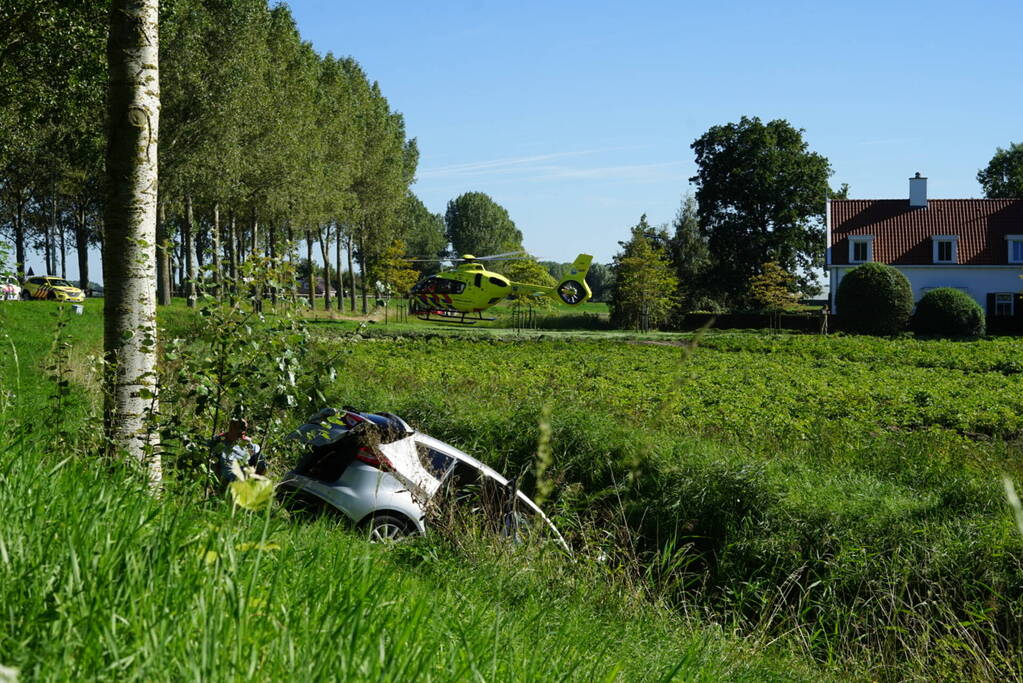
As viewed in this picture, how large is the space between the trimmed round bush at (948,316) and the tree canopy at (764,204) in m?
18.9

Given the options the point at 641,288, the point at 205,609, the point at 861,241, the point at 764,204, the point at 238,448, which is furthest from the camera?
the point at 764,204

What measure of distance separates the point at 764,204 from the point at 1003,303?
653 inches

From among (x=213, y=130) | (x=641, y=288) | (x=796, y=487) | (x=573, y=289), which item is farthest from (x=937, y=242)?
(x=796, y=487)

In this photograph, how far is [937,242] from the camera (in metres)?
55.8

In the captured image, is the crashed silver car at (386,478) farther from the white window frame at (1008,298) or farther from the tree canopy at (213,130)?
the white window frame at (1008,298)

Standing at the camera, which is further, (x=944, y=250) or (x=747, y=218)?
(x=747, y=218)

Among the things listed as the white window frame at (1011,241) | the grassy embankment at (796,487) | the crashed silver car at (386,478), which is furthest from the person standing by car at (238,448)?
the white window frame at (1011,241)

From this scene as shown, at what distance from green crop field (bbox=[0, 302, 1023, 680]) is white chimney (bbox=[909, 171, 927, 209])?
134ft

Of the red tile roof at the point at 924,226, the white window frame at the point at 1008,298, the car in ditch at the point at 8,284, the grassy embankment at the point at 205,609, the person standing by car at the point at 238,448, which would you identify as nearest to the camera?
the grassy embankment at the point at 205,609

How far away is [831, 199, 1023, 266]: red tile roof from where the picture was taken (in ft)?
182

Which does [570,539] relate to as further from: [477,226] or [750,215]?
[477,226]

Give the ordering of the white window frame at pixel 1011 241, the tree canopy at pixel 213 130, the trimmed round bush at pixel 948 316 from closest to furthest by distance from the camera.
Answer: the tree canopy at pixel 213 130 < the trimmed round bush at pixel 948 316 < the white window frame at pixel 1011 241

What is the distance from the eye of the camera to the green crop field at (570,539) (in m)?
2.24

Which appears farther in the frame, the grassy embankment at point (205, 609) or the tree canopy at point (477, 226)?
the tree canopy at point (477, 226)
